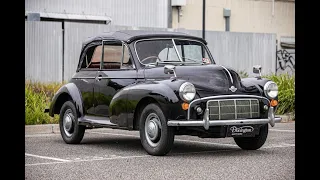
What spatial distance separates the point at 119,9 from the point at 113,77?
16.6 meters

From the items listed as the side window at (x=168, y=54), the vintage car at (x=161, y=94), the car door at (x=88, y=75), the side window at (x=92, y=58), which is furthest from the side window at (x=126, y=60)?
the side window at (x=92, y=58)

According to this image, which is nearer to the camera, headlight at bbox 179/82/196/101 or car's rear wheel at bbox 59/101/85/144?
headlight at bbox 179/82/196/101

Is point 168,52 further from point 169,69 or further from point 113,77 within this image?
point 169,69

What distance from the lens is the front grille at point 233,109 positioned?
8711mm

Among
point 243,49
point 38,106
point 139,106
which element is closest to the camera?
point 139,106

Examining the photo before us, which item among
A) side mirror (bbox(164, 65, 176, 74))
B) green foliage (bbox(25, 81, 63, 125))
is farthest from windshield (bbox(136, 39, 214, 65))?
green foliage (bbox(25, 81, 63, 125))

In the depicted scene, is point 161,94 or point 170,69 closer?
point 161,94

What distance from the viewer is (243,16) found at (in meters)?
31.1

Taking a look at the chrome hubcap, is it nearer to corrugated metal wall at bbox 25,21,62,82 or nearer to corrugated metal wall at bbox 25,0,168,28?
corrugated metal wall at bbox 25,21,62,82

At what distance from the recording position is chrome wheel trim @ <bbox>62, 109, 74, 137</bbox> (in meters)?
10.8

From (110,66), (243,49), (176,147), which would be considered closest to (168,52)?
(110,66)

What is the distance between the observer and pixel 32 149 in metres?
9.94

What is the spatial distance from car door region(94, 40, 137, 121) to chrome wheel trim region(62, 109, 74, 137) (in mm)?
594
